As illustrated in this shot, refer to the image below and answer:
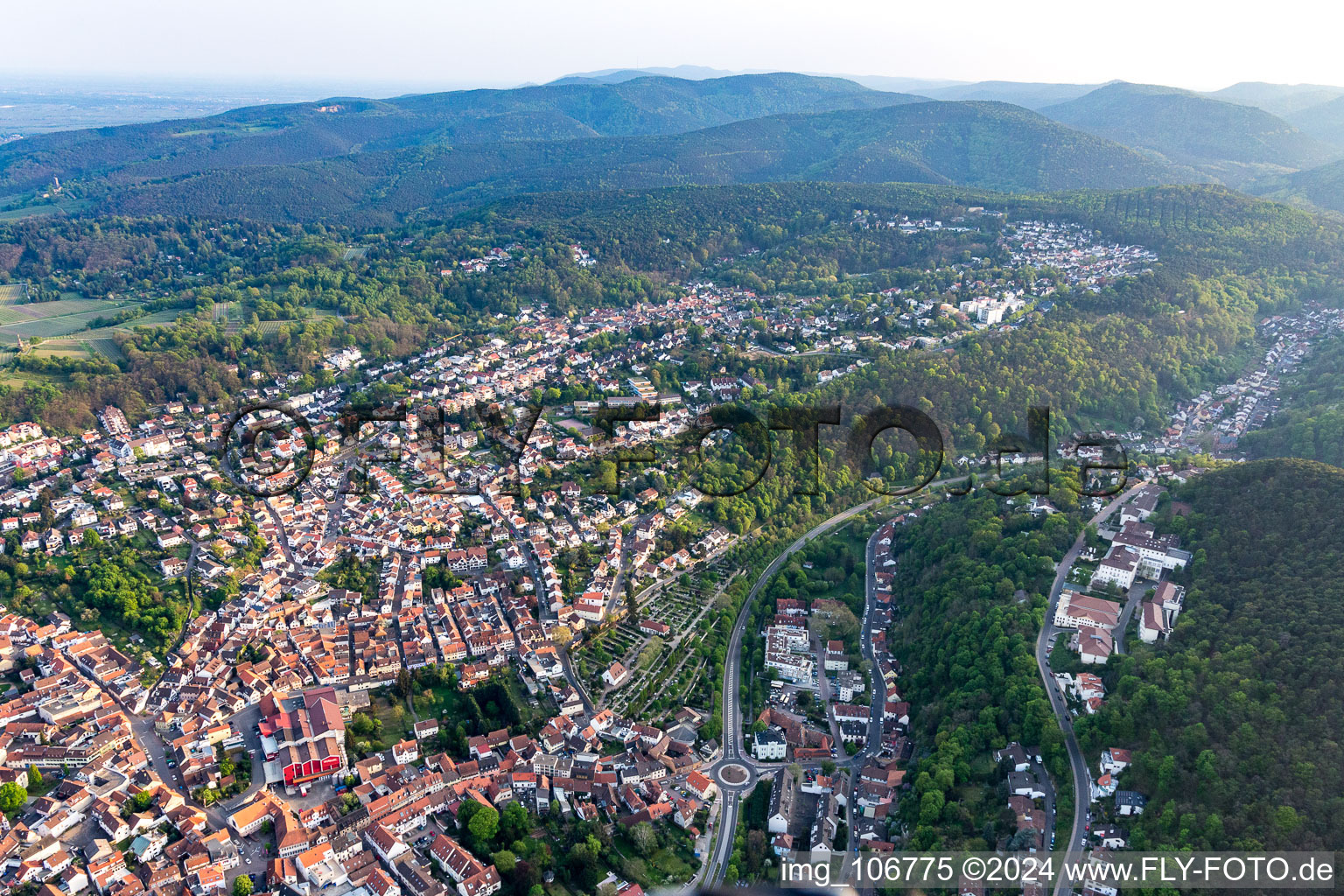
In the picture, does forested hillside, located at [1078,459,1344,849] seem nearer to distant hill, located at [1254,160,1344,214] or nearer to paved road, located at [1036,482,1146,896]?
paved road, located at [1036,482,1146,896]

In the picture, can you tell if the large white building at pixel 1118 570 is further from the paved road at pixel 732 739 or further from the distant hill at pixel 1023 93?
the distant hill at pixel 1023 93

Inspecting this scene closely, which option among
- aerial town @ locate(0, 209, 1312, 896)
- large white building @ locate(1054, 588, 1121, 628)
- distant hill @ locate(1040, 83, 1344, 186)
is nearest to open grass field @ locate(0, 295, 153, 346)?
aerial town @ locate(0, 209, 1312, 896)

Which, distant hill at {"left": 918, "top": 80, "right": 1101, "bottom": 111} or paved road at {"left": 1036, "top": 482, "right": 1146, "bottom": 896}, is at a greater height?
distant hill at {"left": 918, "top": 80, "right": 1101, "bottom": 111}

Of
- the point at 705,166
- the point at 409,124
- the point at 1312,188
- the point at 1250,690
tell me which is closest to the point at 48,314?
the point at 1250,690

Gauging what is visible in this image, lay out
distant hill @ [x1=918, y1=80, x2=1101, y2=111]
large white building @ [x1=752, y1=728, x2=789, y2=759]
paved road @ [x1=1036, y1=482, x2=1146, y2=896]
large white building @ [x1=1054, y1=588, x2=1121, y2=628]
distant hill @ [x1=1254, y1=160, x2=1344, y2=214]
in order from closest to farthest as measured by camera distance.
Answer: paved road @ [x1=1036, y1=482, x2=1146, y2=896] < large white building @ [x1=752, y1=728, x2=789, y2=759] < large white building @ [x1=1054, y1=588, x2=1121, y2=628] < distant hill @ [x1=1254, y1=160, x2=1344, y2=214] < distant hill @ [x1=918, y1=80, x2=1101, y2=111]

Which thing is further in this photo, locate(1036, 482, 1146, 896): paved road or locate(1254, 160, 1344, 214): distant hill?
locate(1254, 160, 1344, 214): distant hill

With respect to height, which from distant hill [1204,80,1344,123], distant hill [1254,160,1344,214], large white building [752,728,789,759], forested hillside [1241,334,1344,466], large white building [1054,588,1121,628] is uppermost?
distant hill [1204,80,1344,123]

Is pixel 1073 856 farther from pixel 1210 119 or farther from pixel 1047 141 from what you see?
pixel 1210 119
